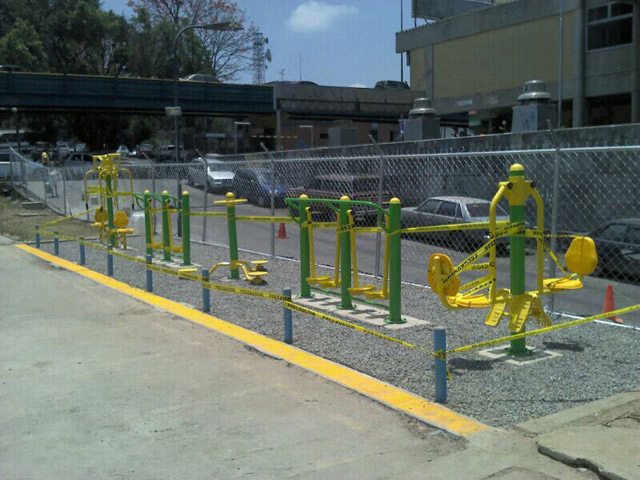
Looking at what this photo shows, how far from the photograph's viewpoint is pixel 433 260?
262 inches

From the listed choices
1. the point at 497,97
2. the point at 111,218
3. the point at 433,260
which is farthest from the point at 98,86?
the point at 433,260

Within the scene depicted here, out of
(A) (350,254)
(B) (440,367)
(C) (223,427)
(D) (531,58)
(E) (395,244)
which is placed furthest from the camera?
(D) (531,58)

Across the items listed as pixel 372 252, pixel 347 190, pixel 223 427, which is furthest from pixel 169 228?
pixel 223 427

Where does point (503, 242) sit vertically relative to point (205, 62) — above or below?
below

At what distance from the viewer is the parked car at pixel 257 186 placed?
15.9 metres

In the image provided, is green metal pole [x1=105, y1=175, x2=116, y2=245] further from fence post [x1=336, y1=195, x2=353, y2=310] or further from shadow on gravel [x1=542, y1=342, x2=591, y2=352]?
shadow on gravel [x1=542, y1=342, x2=591, y2=352]

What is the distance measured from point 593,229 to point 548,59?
25827mm

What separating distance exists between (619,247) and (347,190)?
631cm

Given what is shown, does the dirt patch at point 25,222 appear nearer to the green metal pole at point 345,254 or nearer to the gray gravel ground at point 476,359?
the gray gravel ground at point 476,359

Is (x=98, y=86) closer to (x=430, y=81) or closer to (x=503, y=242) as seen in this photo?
(x=430, y=81)

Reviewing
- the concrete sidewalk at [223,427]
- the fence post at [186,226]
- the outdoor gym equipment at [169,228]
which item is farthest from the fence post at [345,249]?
the fence post at [186,226]

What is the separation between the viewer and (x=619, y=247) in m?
8.16

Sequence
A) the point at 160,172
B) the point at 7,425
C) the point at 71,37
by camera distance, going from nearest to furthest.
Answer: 1. the point at 7,425
2. the point at 160,172
3. the point at 71,37

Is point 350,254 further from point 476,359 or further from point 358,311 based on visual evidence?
point 476,359
